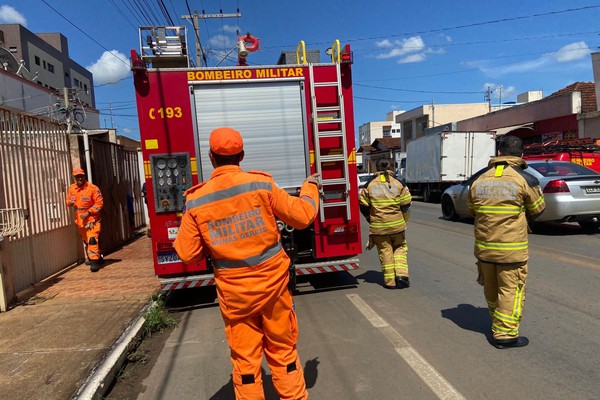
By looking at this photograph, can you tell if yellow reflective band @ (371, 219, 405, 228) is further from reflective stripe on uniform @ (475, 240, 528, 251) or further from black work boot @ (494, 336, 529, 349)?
black work boot @ (494, 336, 529, 349)

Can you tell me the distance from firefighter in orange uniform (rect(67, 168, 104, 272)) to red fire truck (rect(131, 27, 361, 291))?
3.25m

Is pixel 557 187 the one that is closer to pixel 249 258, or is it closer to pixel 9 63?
pixel 249 258

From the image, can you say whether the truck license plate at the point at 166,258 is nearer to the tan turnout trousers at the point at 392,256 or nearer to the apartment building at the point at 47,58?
the tan turnout trousers at the point at 392,256

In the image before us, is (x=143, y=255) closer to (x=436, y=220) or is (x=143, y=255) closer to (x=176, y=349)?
(x=176, y=349)

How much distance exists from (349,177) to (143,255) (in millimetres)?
5580

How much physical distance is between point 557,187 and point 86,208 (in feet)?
31.2

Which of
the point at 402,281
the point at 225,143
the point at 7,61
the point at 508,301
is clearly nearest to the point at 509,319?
the point at 508,301

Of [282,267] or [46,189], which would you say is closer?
[282,267]

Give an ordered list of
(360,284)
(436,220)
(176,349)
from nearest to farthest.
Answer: (176,349) < (360,284) < (436,220)

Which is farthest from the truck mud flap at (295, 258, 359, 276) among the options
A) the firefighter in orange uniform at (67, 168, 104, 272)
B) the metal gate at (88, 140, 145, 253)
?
the metal gate at (88, 140, 145, 253)

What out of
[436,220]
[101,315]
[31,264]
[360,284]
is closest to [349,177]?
[360,284]

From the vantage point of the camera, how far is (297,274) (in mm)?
5672

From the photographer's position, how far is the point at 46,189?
7488mm

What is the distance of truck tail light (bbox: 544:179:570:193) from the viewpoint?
9.16 m
